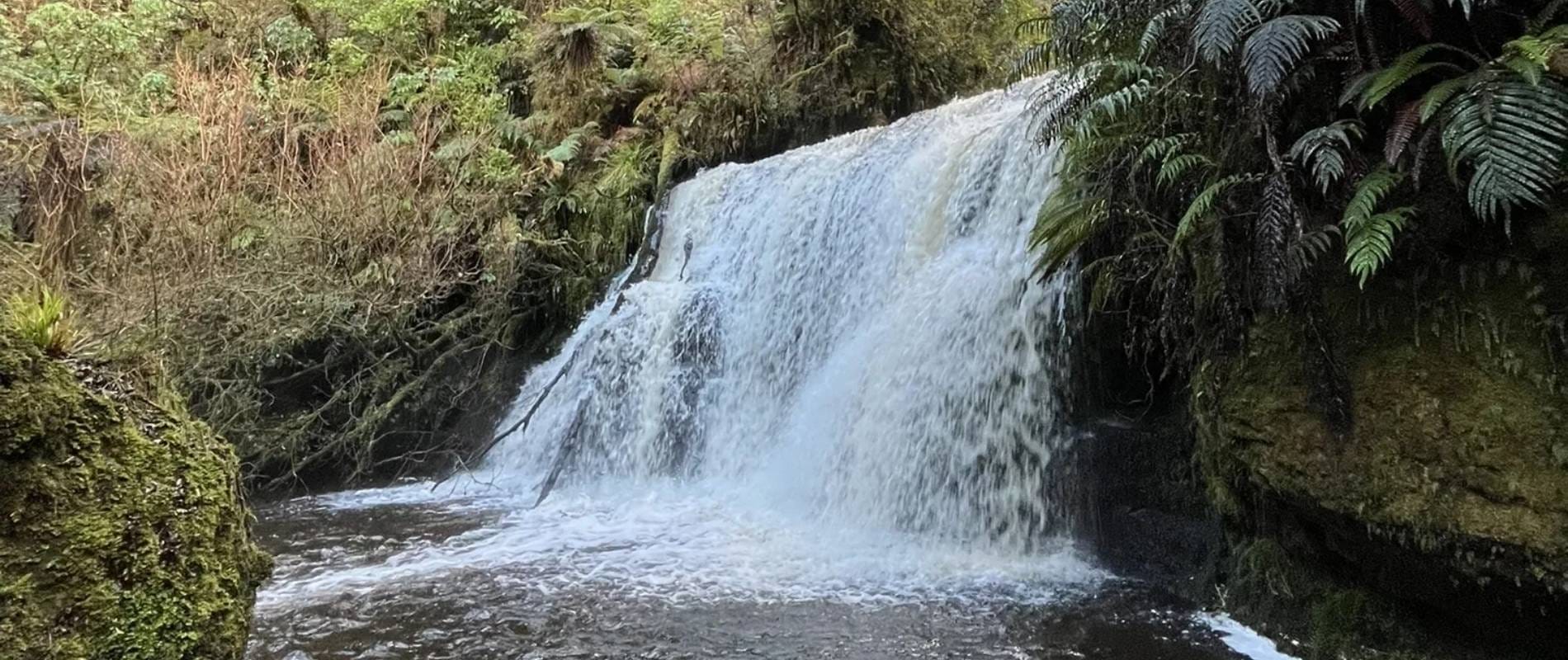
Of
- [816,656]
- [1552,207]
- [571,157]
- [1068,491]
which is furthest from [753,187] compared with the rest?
[1552,207]

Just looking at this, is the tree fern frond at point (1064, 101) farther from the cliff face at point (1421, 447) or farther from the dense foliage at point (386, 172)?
the dense foliage at point (386, 172)

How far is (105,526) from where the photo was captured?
2443 millimetres

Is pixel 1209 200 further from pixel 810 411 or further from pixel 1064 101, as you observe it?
pixel 810 411

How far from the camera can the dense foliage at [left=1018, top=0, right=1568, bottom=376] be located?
113 inches

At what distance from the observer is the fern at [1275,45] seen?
3.17m

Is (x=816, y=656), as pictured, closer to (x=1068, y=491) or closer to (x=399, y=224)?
(x=1068, y=491)

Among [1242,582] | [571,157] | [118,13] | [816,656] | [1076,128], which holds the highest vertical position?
[118,13]

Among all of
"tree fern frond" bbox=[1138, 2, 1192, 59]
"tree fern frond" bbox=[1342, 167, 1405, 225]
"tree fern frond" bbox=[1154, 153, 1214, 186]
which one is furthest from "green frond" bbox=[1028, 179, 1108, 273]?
"tree fern frond" bbox=[1342, 167, 1405, 225]

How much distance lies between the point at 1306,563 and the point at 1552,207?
177 cm

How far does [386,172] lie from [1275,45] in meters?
8.27

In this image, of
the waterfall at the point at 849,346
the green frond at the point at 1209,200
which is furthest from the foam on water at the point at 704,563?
the green frond at the point at 1209,200

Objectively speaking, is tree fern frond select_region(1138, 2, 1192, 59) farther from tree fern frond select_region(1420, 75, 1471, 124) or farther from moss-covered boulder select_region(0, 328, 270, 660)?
moss-covered boulder select_region(0, 328, 270, 660)

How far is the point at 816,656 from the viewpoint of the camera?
12.8ft

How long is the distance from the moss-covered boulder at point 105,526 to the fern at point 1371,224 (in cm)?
367
